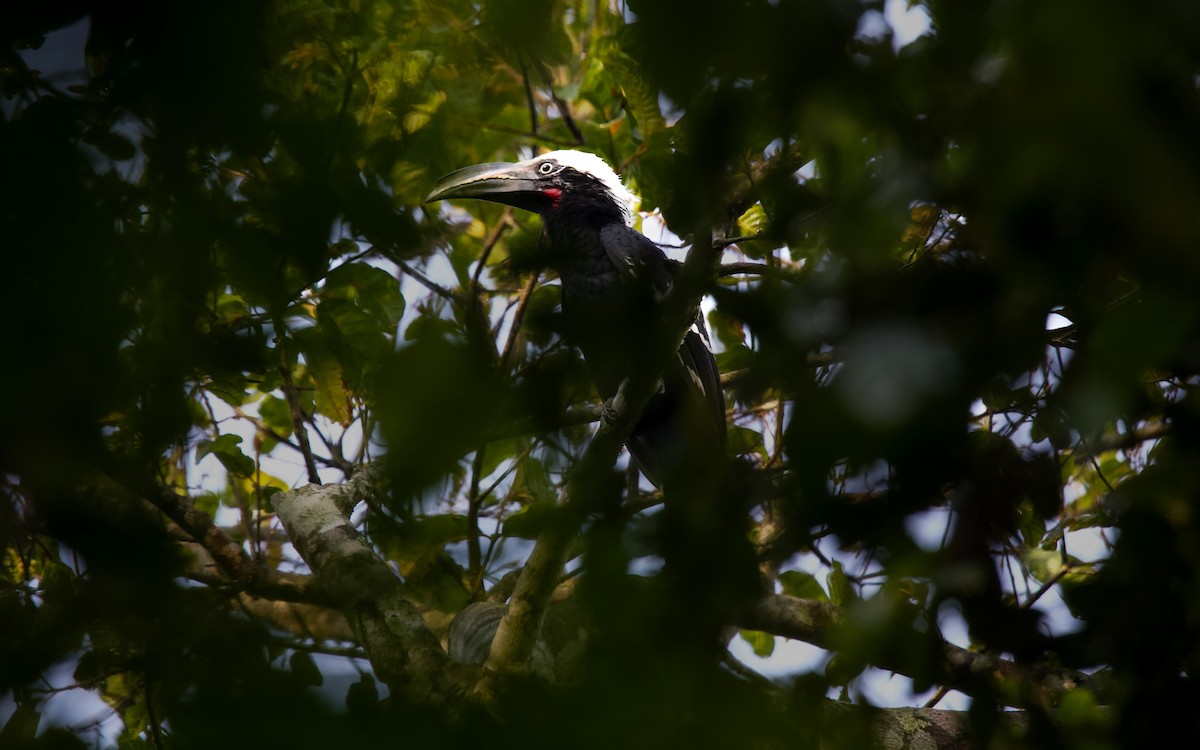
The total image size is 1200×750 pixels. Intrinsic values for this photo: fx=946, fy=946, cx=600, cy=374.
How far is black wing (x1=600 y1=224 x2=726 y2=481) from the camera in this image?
363 centimetres

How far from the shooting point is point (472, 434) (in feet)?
2.71

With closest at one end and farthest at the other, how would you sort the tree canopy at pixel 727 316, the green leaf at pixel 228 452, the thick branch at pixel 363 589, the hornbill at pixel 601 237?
1. the tree canopy at pixel 727 316
2. the thick branch at pixel 363 589
3. the green leaf at pixel 228 452
4. the hornbill at pixel 601 237

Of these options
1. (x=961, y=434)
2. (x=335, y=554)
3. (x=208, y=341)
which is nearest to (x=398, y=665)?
(x=335, y=554)

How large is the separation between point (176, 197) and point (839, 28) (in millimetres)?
661

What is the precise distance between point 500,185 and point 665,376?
1268mm

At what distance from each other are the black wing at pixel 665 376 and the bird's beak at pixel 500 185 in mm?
482

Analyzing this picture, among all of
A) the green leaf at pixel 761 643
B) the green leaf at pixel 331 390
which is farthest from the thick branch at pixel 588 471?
the green leaf at pixel 761 643

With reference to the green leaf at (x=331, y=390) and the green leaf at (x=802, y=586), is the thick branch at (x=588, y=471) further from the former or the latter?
the green leaf at (x=802, y=586)

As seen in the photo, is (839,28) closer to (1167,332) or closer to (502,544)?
(1167,332)

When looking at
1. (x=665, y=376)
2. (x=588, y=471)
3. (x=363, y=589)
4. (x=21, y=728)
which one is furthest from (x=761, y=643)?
(x=21, y=728)

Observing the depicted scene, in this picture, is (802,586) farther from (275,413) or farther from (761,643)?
(275,413)

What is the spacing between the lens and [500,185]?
4.26 metres

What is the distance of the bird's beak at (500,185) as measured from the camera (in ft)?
13.2

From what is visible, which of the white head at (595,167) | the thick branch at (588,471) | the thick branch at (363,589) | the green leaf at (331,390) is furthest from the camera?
the white head at (595,167)
